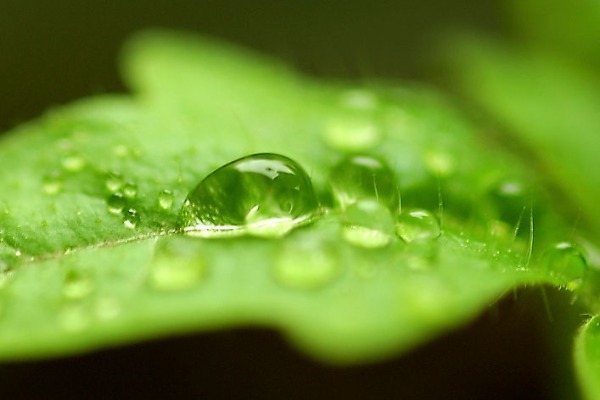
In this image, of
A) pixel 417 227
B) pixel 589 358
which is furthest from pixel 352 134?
pixel 589 358

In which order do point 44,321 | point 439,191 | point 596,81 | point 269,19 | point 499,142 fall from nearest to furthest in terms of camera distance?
point 44,321 → point 439,191 → point 499,142 → point 596,81 → point 269,19

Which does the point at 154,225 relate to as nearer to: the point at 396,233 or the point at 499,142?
the point at 396,233

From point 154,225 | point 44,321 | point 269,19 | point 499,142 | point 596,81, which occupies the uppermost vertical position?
point 269,19

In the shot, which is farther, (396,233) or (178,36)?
(178,36)

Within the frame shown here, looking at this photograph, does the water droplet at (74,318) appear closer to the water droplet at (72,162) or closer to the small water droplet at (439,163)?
the water droplet at (72,162)

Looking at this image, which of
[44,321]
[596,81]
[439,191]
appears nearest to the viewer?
[44,321]

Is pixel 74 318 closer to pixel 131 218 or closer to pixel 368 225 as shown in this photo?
pixel 131 218

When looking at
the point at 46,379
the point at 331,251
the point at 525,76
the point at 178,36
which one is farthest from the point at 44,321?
the point at 525,76

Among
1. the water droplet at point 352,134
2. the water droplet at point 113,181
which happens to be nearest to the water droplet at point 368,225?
the water droplet at point 352,134
